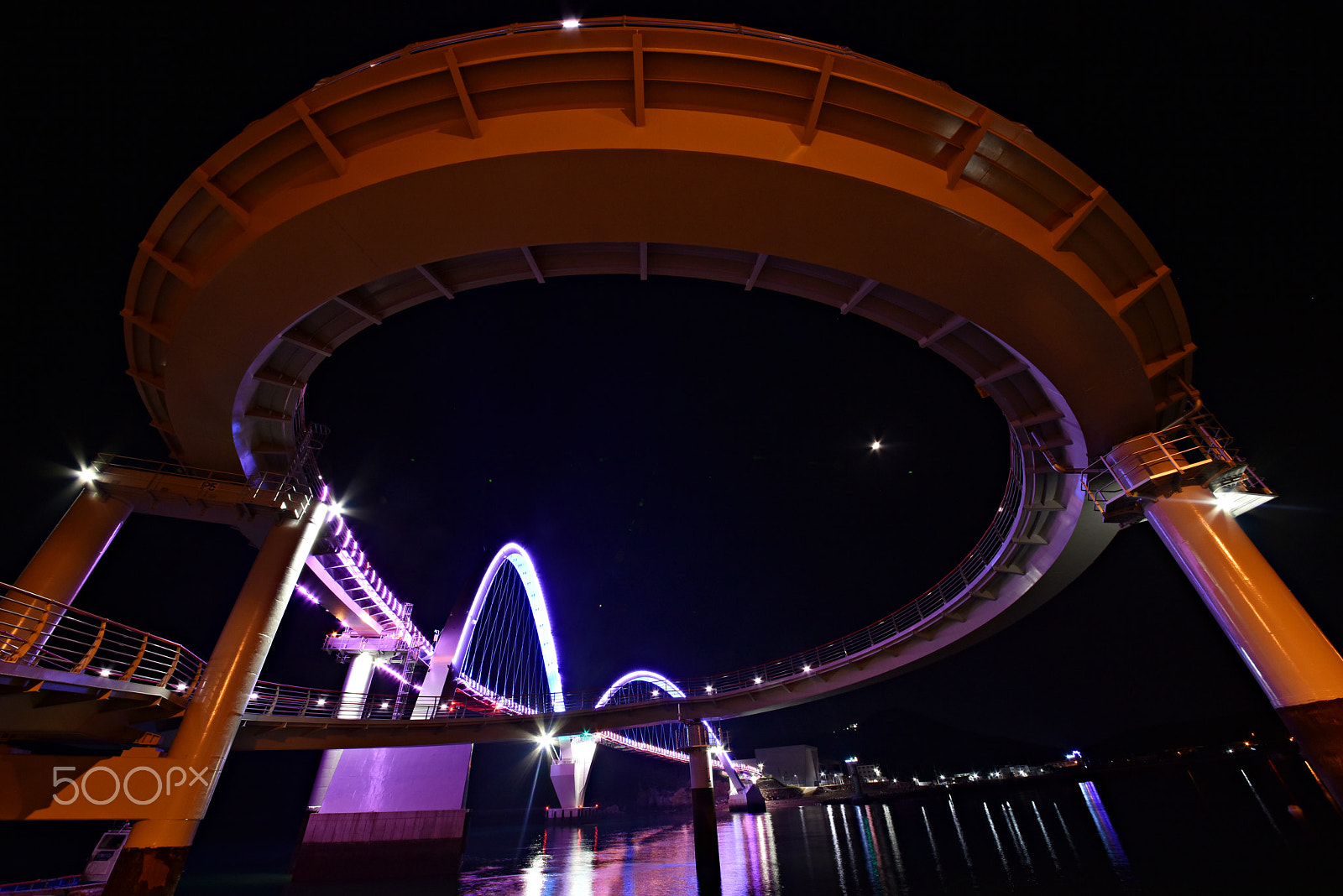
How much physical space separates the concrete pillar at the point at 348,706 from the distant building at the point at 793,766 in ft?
317

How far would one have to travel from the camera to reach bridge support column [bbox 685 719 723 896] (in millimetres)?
19859

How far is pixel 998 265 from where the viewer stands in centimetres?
1016

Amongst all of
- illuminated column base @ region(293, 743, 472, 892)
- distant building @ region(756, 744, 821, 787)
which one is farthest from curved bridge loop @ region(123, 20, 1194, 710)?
distant building @ region(756, 744, 821, 787)

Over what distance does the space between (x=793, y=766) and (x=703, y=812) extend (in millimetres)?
96844

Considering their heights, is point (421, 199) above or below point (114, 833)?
above

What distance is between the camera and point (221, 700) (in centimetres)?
1431

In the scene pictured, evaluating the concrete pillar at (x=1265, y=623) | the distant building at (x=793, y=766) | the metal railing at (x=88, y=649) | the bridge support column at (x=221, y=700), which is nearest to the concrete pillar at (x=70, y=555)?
the metal railing at (x=88, y=649)

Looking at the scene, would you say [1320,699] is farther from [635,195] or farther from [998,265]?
[635,195]

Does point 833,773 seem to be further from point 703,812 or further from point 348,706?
point 348,706

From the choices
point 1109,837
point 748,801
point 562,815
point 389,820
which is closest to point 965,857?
point 1109,837

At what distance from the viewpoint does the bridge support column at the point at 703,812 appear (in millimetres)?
19859

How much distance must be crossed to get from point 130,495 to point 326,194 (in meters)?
13.6

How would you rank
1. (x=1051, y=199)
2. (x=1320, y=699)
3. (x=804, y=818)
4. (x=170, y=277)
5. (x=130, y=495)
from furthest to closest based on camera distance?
(x=804, y=818) < (x=130, y=495) < (x=170, y=277) < (x=1051, y=199) < (x=1320, y=699)

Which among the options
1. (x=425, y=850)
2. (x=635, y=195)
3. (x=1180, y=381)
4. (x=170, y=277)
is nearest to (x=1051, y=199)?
(x=1180, y=381)
